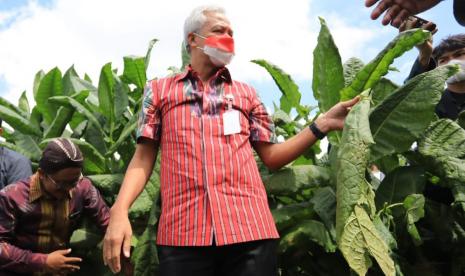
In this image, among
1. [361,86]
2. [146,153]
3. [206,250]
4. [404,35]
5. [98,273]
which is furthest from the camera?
[98,273]

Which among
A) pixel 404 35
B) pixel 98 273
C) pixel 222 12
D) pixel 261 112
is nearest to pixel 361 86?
pixel 404 35

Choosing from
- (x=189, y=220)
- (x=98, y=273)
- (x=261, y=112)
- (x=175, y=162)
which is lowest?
(x=98, y=273)

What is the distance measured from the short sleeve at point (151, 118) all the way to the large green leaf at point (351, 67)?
0.76 metres

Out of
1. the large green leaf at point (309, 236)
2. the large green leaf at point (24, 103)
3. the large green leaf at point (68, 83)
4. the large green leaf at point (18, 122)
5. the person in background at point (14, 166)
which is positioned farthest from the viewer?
the large green leaf at point (24, 103)

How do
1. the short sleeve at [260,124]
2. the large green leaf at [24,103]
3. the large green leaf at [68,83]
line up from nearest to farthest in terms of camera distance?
the short sleeve at [260,124] → the large green leaf at [68,83] → the large green leaf at [24,103]

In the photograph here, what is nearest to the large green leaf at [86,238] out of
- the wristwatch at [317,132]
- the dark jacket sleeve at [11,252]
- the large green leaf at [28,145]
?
the dark jacket sleeve at [11,252]

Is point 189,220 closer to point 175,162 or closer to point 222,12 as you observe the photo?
Answer: point 175,162

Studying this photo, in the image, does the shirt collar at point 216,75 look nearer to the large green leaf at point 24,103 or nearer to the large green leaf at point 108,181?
the large green leaf at point 108,181

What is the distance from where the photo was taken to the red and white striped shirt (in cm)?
141

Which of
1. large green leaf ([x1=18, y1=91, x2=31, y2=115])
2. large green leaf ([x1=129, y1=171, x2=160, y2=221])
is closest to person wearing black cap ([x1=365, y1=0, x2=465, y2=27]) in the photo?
large green leaf ([x1=129, y1=171, x2=160, y2=221])

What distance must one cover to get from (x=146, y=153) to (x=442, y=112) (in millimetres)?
1117

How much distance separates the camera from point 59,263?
193 centimetres

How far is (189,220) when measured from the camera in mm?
1419

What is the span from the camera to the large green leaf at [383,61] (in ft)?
5.68
